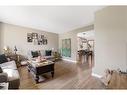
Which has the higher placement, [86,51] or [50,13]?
[50,13]

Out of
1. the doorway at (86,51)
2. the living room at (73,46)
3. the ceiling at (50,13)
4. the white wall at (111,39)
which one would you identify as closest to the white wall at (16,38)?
the living room at (73,46)

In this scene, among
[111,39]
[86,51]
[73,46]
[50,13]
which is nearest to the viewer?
[111,39]

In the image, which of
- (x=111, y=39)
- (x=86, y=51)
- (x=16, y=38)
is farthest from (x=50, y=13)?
(x=86, y=51)

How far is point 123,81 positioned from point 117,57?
103cm

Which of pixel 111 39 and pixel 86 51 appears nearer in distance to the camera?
pixel 111 39

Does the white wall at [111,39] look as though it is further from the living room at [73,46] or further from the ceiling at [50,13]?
the ceiling at [50,13]

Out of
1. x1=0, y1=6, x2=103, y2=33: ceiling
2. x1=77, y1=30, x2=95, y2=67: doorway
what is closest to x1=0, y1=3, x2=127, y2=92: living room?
x1=0, y1=6, x2=103, y2=33: ceiling

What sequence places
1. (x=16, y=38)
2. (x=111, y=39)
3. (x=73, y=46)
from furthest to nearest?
(x=73, y=46) < (x=16, y=38) < (x=111, y=39)

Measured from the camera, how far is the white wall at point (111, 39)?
3.19 m

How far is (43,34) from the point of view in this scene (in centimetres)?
740

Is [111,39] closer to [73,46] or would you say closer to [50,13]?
[50,13]

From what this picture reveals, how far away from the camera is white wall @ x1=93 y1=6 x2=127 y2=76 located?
10.5 feet

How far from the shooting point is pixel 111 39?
3.51 metres
